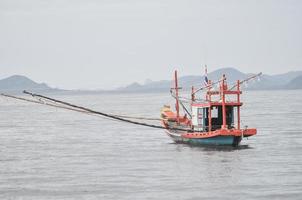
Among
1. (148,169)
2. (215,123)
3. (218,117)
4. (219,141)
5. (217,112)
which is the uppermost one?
(217,112)

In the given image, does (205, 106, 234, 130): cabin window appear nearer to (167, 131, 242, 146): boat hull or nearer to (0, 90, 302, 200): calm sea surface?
(167, 131, 242, 146): boat hull

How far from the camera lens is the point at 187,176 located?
53.2m

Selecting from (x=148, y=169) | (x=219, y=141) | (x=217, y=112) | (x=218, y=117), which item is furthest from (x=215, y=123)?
(x=148, y=169)

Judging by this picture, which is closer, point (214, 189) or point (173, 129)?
point (214, 189)

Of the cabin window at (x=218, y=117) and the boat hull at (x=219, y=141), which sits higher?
the cabin window at (x=218, y=117)

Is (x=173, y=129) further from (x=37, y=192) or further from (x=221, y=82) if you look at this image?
(x=37, y=192)

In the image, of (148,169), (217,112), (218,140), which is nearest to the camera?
(148,169)

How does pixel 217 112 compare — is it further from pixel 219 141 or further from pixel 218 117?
pixel 219 141

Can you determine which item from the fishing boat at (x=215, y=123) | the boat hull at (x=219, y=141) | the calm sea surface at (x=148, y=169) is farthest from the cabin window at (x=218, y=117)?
the calm sea surface at (x=148, y=169)

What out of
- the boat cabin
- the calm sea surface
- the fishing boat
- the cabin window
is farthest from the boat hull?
the cabin window

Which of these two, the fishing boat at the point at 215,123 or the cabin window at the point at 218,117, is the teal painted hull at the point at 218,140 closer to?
the fishing boat at the point at 215,123

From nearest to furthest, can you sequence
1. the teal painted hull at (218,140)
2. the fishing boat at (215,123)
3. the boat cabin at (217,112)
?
the fishing boat at (215,123), the teal painted hull at (218,140), the boat cabin at (217,112)

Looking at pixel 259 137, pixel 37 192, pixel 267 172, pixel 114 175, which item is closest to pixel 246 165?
pixel 267 172

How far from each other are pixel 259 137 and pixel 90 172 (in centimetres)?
3421
